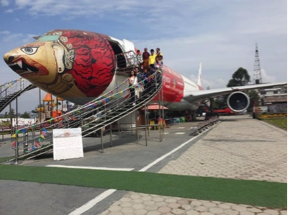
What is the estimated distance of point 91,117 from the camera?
9.47 m

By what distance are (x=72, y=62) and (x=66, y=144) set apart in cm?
349

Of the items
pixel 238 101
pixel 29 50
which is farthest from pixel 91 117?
pixel 238 101

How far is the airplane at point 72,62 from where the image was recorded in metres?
9.18

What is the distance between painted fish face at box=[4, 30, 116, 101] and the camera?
9.13m

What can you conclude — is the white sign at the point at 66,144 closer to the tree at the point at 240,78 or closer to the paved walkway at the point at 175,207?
the paved walkway at the point at 175,207

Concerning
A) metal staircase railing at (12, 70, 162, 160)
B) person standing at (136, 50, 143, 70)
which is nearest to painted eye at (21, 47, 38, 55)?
metal staircase railing at (12, 70, 162, 160)

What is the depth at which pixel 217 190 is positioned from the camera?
424 centimetres

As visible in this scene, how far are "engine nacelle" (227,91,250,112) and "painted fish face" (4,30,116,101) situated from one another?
15699 mm

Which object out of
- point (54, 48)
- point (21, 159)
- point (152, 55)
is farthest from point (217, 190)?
point (152, 55)

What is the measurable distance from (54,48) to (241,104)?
61.9 feet

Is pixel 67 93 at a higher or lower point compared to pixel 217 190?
higher

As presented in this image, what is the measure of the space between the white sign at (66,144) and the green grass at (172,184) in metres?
1.64

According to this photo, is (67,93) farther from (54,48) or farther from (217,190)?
(217,190)

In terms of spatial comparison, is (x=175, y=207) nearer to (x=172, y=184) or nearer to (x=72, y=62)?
(x=172, y=184)
